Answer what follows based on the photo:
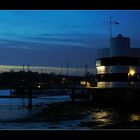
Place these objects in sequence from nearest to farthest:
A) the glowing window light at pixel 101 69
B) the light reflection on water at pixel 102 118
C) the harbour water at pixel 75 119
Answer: the harbour water at pixel 75 119 < the light reflection on water at pixel 102 118 < the glowing window light at pixel 101 69

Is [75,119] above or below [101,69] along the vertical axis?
below

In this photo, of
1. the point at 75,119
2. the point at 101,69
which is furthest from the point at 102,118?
the point at 101,69

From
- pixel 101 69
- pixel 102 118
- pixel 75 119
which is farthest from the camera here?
pixel 101 69

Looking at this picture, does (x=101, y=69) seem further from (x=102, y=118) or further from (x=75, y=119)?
(x=75, y=119)

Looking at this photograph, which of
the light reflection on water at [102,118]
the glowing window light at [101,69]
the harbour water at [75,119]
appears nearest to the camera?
the harbour water at [75,119]

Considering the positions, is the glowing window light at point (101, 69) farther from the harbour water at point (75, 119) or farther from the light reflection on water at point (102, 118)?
the light reflection on water at point (102, 118)

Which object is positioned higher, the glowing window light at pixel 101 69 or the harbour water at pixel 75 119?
the glowing window light at pixel 101 69

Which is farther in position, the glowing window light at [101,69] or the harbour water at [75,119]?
the glowing window light at [101,69]

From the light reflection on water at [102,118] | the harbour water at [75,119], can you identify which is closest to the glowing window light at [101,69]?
the harbour water at [75,119]

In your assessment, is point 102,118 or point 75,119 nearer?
point 75,119

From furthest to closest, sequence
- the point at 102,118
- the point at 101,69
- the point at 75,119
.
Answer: the point at 101,69
the point at 102,118
the point at 75,119
